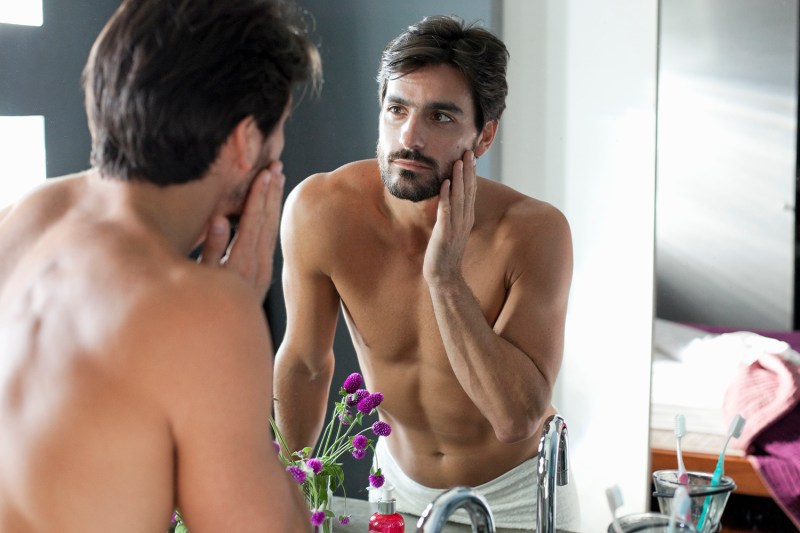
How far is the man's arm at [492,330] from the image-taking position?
1318 millimetres

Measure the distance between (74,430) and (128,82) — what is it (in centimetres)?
29

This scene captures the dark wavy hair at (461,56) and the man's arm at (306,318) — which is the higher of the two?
the dark wavy hair at (461,56)

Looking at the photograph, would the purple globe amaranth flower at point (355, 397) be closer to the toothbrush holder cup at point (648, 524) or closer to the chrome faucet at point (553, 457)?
the chrome faucet at point (553, 457)

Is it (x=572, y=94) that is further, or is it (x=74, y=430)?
(x=572, y=94)

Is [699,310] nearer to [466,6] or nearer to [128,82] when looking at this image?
[466,6]

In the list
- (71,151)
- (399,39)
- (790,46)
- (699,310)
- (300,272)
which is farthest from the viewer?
(71,151)

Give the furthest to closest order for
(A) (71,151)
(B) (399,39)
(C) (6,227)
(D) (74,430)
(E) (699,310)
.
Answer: (A) (71,151), (B) (399,39), (E) (699,310), (C) (6,227), (D) (74,430)

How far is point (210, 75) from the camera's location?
0.79m

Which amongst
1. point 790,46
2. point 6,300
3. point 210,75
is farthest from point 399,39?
point 6,300

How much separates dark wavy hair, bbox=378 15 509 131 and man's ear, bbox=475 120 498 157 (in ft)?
0.04

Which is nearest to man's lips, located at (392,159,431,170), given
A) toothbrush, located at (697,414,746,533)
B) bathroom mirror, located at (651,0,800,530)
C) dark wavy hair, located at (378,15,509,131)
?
dark wavy hair, located at (378,15,509,131)

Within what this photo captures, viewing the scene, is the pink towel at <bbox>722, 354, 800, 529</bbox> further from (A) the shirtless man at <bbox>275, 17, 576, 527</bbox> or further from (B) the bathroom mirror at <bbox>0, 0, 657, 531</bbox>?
(A) the shirtless man at <bbox>275, 17, 576, 527</bbox>

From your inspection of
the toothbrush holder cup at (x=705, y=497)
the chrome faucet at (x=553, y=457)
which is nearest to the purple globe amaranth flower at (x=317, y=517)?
the chrome faucet at (x=553, y=457)

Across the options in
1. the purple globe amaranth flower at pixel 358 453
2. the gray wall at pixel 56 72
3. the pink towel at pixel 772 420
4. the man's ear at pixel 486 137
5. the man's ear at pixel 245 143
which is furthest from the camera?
the gray wall at pixel 56 72
